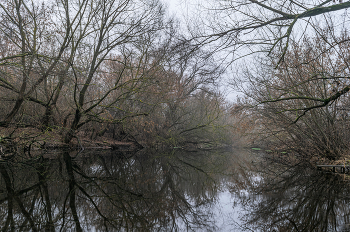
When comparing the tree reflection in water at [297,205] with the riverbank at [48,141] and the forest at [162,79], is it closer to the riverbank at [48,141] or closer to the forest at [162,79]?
the forest at [162,79]

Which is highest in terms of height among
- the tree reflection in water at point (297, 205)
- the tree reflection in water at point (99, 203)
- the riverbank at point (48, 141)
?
the riverbank at point (48, 141)

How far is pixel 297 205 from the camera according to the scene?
364 cm

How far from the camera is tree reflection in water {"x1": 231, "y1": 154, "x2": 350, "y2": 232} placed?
2861mm

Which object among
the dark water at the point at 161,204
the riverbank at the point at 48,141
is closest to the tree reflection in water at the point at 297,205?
the dark water at the point at 161,204

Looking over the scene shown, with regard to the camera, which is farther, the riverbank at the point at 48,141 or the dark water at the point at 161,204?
the riverbank at the point at 48,141

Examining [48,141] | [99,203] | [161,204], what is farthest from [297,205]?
[48,141]

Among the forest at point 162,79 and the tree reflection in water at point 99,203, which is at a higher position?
the forest at point 162,79

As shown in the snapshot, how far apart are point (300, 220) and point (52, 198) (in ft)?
11.0

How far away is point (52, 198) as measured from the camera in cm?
361

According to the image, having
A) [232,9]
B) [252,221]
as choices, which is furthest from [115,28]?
[252,221]

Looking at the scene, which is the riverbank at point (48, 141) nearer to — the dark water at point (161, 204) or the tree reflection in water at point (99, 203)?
the tree reflection in water at point (99, 203)

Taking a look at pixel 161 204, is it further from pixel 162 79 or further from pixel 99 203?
pixel 162 79

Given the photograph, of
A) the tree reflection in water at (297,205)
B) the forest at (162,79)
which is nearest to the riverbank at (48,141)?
the forest at (162,79)

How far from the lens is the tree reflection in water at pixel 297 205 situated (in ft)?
9.39
